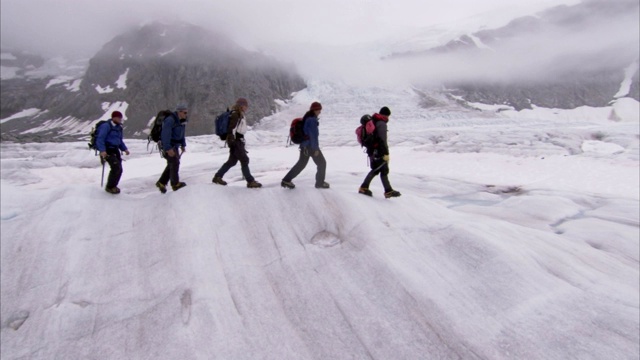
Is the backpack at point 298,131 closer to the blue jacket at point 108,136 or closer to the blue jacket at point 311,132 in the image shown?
the blue jacket at point 311,132

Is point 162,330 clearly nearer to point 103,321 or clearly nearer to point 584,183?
point 103,321

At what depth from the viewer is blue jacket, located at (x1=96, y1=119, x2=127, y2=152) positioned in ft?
27.0

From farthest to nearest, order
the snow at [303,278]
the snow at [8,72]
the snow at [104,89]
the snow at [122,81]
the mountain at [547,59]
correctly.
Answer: the snow at [8,72] < the mountain at [547,59] < the snow at [122,81] < the snow at [104,89] < the snow at [303,278]

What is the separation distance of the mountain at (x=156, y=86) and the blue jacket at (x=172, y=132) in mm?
68539

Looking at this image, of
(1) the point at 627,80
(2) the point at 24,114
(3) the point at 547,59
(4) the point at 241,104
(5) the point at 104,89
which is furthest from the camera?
(3) the point at 547,59

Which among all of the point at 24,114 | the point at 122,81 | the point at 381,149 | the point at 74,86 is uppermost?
the point at 74,86

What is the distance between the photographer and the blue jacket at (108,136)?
822 cm

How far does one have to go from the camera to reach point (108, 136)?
27.9ft

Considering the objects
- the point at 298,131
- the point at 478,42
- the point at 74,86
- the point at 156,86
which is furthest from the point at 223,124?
the point at 478,42

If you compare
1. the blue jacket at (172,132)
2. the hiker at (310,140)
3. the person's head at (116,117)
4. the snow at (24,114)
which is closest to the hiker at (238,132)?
the hiker at (310,140)

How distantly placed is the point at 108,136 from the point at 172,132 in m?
1.46

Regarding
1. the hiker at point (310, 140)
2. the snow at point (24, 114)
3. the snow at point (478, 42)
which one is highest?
the snow at point (478, 42)

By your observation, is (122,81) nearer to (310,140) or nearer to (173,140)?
(173,140)

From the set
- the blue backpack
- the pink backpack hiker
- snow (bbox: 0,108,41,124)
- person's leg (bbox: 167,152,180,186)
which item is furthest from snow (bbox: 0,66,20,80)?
the pink backpack hiker
